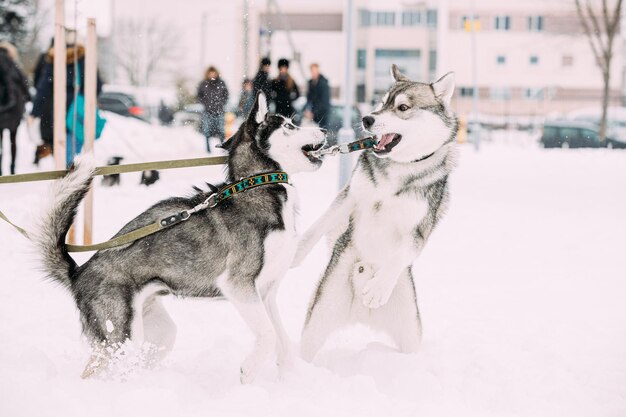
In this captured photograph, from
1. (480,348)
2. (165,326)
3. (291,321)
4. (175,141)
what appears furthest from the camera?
(175,141)

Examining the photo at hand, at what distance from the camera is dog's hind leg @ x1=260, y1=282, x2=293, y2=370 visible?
2.97m

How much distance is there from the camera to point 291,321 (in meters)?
4.15

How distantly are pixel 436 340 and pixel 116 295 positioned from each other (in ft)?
6.11

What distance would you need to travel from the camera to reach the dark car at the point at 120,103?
17750mm

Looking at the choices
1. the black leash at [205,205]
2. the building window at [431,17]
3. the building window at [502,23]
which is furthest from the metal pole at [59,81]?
the building window at [502,23]

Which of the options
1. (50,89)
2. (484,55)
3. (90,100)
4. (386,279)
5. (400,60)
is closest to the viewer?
(386,279)

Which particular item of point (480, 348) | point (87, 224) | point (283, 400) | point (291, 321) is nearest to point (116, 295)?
point (283, 400)

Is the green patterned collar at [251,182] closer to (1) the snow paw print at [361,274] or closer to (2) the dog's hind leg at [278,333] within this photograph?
(2) the dog's hind leg at [278,333]

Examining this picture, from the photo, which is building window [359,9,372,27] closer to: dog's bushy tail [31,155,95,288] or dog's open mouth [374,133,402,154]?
dog's open mouth [374,133,402,154]

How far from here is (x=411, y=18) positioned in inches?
1516

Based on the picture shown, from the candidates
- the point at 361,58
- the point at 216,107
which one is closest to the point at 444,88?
the point at 216,107

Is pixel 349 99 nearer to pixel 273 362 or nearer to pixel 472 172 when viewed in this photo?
pixel 273 362

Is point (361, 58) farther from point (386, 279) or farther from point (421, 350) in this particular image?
point (386, 279)

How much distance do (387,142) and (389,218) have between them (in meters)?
0.36
